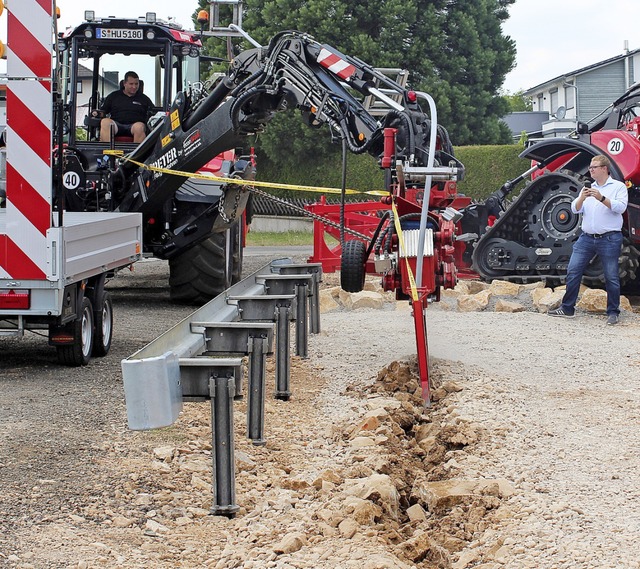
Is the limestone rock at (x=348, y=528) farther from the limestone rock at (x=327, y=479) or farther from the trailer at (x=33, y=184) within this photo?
the trailer at (x=33, y=184)

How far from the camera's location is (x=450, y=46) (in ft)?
105

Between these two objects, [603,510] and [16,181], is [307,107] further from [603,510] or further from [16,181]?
[603,510]

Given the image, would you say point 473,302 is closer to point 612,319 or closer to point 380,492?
point 612,319

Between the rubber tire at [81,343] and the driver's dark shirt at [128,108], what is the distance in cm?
427

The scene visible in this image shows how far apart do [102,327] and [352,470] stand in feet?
13.2

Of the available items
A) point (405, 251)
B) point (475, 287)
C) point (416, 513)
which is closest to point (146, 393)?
point (416, 513)

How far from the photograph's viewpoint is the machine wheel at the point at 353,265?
8.01 m

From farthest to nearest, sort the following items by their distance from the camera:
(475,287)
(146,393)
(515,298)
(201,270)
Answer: (475,287)
(515,298)
(201,270)
(146,393)

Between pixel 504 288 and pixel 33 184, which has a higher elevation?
pixel 33 184

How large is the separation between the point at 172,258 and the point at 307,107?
3523mm

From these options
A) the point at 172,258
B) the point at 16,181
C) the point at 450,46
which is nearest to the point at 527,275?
the point at 172,258

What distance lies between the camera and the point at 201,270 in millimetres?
12273

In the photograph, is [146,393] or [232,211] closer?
[146,393]

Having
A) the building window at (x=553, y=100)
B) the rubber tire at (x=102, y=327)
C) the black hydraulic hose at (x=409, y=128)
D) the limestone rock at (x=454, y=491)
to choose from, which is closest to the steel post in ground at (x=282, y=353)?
the black hydraulic hose at (x=409, y=128)
